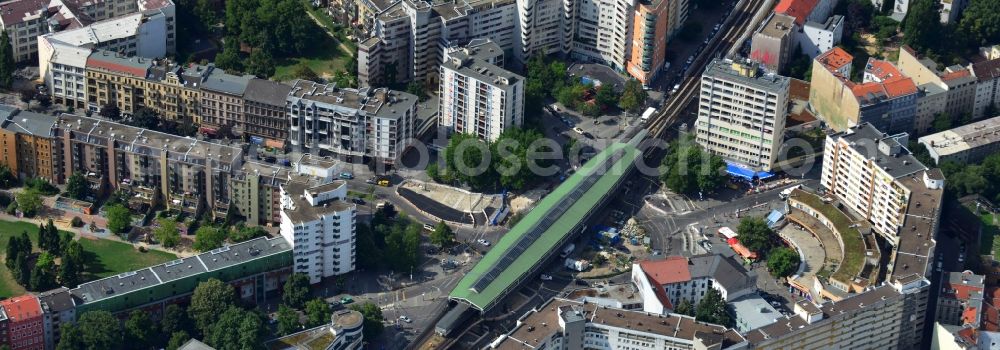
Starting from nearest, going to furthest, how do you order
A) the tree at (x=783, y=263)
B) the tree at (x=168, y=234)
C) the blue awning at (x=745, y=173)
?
the tree at (x=783, y=263), the tree at (x=168, y=234), the blue awning at (x=745, y=173)

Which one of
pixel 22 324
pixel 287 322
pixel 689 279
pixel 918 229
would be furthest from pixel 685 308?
pixel 22 324

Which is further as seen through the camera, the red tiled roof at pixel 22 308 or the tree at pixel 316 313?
the tree at pixel 316 313

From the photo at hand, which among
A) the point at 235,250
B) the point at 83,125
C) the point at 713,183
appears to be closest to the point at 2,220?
the point at 83,125

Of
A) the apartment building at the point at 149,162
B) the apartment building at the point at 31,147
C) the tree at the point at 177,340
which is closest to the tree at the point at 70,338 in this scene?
the tree at the point at 177,340

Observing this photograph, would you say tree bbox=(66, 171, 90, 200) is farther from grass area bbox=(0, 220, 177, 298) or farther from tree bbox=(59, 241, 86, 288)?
tree bbox=(59, 241, 86, 288)

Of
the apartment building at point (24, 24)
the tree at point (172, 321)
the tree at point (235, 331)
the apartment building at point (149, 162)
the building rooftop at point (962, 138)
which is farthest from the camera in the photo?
the apartment building at point (24, 24)

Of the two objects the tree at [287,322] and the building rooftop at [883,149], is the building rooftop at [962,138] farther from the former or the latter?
→ the tree at [287,322]

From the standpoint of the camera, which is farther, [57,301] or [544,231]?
[544,231]

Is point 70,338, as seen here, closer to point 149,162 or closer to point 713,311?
point 149,162

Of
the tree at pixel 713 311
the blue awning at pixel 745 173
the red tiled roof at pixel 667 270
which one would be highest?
the blue awning at pixel 745 173
